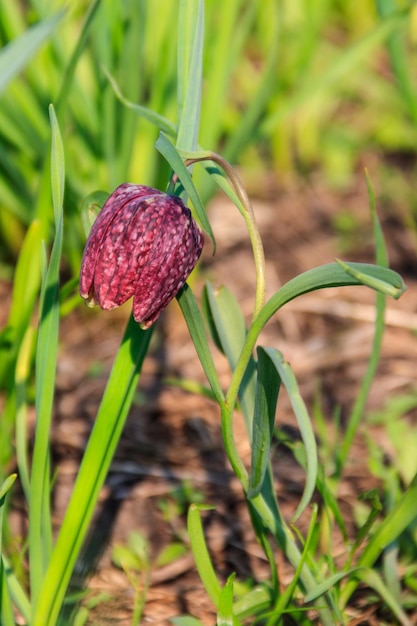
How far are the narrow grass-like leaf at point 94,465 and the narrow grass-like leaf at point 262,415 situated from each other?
132 mm

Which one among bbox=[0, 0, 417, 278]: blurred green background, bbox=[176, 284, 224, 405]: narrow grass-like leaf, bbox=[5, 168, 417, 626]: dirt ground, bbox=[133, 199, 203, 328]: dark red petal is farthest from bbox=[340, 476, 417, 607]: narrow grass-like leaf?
bbox=[0, 0, 417, 278]: blurred green background

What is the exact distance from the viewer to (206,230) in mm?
793

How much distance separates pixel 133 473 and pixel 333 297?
68cm

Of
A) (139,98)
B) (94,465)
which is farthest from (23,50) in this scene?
(139,98)

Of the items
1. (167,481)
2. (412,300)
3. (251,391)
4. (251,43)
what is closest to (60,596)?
(251,391)

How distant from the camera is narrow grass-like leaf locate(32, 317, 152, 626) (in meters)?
0.88

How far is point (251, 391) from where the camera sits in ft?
3.19

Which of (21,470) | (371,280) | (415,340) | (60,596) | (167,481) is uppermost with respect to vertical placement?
(371,280)

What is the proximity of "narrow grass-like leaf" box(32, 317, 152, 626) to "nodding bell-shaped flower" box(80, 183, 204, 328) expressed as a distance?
0.11 metres

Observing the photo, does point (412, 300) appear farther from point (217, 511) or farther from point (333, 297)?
point (217, 511)

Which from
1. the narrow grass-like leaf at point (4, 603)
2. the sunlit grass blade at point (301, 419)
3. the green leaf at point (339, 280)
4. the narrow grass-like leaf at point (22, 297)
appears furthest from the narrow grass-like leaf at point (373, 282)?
the narrow grass-like leaf at point (22, 297)

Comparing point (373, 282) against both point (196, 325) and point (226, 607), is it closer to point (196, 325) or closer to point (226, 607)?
point (196, 325)

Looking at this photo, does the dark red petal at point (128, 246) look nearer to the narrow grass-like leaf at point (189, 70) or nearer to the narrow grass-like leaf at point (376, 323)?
the narrow grass-like leaf at point (189, 70)

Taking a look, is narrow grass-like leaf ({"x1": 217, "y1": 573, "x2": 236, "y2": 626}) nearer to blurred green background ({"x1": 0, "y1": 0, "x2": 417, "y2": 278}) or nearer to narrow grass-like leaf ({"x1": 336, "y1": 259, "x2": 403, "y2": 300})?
A: narrow grass-like leaf ({"x1": 336, "y1": 259, "x2": 403, "y2": 300})
